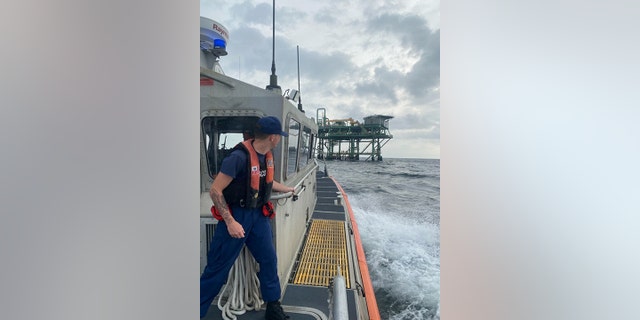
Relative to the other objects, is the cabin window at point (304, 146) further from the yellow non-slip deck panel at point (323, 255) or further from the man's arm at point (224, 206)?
the man's arm at point (224, 206)

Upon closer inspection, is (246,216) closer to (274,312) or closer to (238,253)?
(238,253)

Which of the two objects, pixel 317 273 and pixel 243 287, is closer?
pixel 243 287

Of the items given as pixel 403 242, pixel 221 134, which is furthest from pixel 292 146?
pixel 403 242

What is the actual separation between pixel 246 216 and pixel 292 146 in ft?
1.96

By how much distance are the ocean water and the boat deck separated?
2.16 feet

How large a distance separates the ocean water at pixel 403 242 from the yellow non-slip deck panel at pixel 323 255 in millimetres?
698

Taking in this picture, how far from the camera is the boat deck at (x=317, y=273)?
1.42 meters

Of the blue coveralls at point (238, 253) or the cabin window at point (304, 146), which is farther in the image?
the cabin window at point (304, 146)

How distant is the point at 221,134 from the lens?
149 cm

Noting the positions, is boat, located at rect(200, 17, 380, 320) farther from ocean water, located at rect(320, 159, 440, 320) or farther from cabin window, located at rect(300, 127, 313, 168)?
ocean water, located at rect(320, 159, 440, 320)

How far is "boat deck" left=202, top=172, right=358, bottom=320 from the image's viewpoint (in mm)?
1422

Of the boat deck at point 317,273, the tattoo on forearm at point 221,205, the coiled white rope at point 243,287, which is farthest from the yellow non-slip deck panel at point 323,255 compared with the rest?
the tattoo on forearm at point 221,205

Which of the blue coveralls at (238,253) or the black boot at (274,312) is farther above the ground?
the blue coveralls at (238,253)
